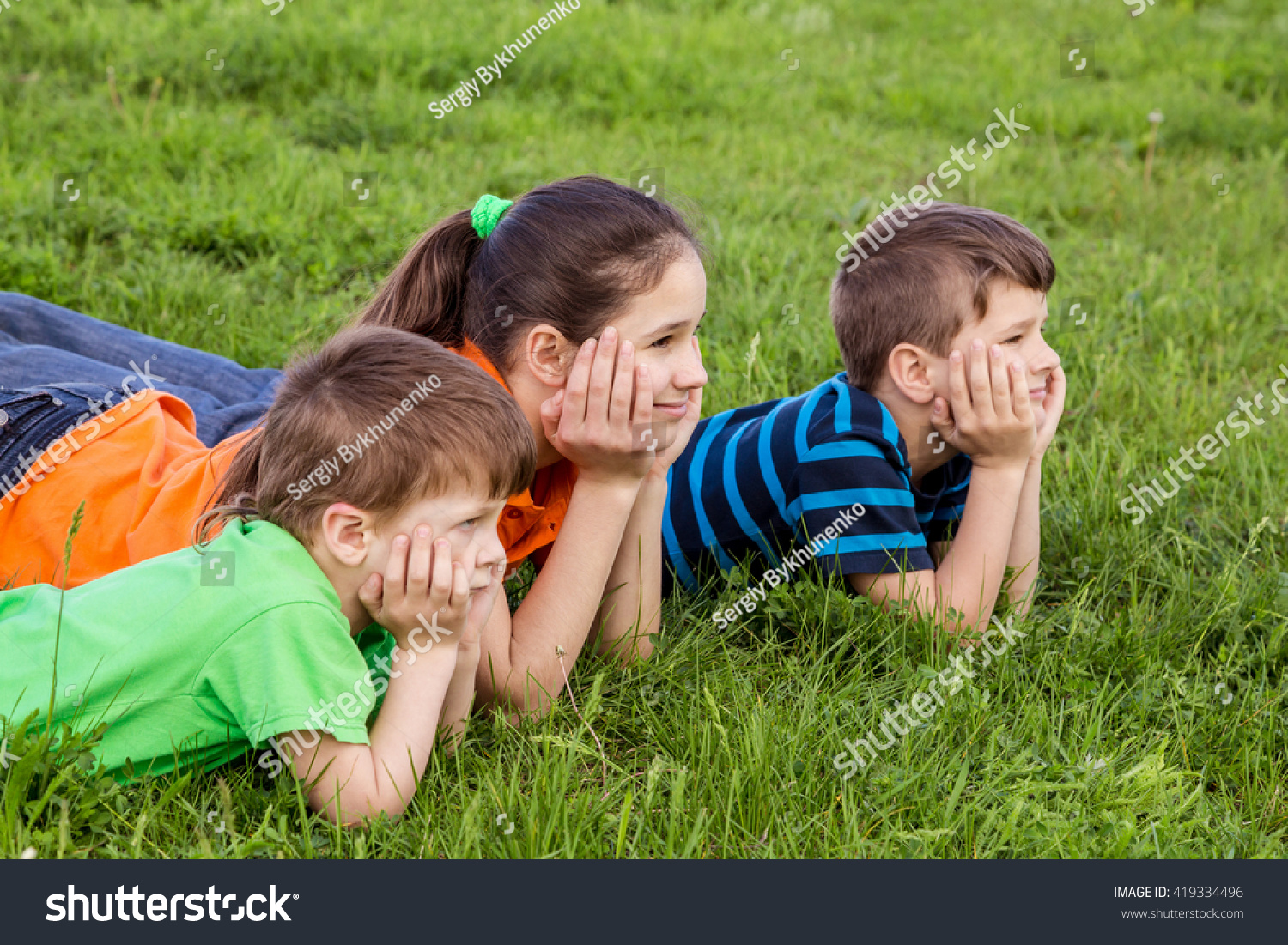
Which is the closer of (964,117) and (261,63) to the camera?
(261,63)

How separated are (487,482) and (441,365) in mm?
258

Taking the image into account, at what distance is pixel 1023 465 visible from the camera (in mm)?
2854

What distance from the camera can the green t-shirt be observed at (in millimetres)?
1960

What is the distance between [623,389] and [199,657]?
0.99 m

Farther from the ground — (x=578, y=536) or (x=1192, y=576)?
(x=1192, y=576)

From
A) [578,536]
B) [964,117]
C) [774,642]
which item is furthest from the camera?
[964,117]

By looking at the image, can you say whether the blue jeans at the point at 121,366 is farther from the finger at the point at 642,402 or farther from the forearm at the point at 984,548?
the forearm at the point at 984,548

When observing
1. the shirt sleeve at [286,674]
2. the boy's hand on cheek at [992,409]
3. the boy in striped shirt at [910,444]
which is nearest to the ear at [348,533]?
the shirt sleeve at [286,674]

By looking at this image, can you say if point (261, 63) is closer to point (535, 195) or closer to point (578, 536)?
point (535, 195)

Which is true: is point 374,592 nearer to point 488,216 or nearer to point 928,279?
point 488,216

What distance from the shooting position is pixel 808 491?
277 centimetres

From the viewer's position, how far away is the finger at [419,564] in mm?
2051

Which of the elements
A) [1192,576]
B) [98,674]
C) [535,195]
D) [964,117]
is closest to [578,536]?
[535,195]

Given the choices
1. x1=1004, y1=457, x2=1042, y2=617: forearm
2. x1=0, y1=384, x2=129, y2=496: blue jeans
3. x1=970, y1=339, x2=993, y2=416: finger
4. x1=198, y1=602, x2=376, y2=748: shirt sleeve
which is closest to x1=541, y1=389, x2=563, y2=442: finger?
x1=198, y1=602, x2=376, y2=748: shirt sleeve
